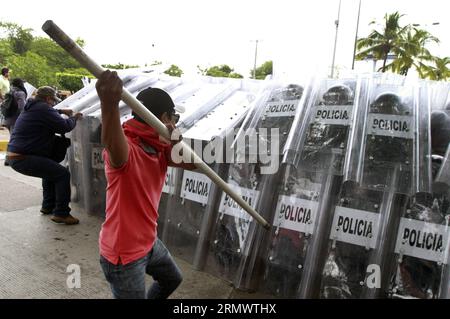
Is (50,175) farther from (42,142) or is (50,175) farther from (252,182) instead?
(252,182)

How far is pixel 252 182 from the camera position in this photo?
3.25 m

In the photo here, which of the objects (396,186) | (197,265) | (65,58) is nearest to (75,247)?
(197,265)

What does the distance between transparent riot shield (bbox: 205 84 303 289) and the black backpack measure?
5.33 metres

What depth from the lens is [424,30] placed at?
32312mm

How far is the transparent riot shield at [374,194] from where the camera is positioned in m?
2.57

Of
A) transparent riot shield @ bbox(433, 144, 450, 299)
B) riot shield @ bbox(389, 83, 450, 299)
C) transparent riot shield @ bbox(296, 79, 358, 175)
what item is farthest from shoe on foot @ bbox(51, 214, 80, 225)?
transparent riot shield @ bbox(433, 144, 450, 299)

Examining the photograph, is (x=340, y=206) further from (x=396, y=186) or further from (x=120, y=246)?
(x=120, y=246)

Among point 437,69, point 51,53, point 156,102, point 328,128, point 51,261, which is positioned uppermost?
point 437,69

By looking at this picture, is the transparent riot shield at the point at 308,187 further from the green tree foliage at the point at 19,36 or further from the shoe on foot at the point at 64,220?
the green tree foliage at the point at 19,36

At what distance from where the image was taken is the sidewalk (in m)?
3.01

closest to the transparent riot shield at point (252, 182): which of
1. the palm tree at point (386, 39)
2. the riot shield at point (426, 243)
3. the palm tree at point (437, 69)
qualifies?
the riot shield at point (426, 243)

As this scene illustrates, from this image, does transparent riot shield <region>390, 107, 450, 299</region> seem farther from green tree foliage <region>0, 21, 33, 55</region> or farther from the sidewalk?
green tree foliage <region>0, 21, 33, 55</region>

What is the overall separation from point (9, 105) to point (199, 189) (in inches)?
200

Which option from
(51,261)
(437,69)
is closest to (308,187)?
(51,261)
